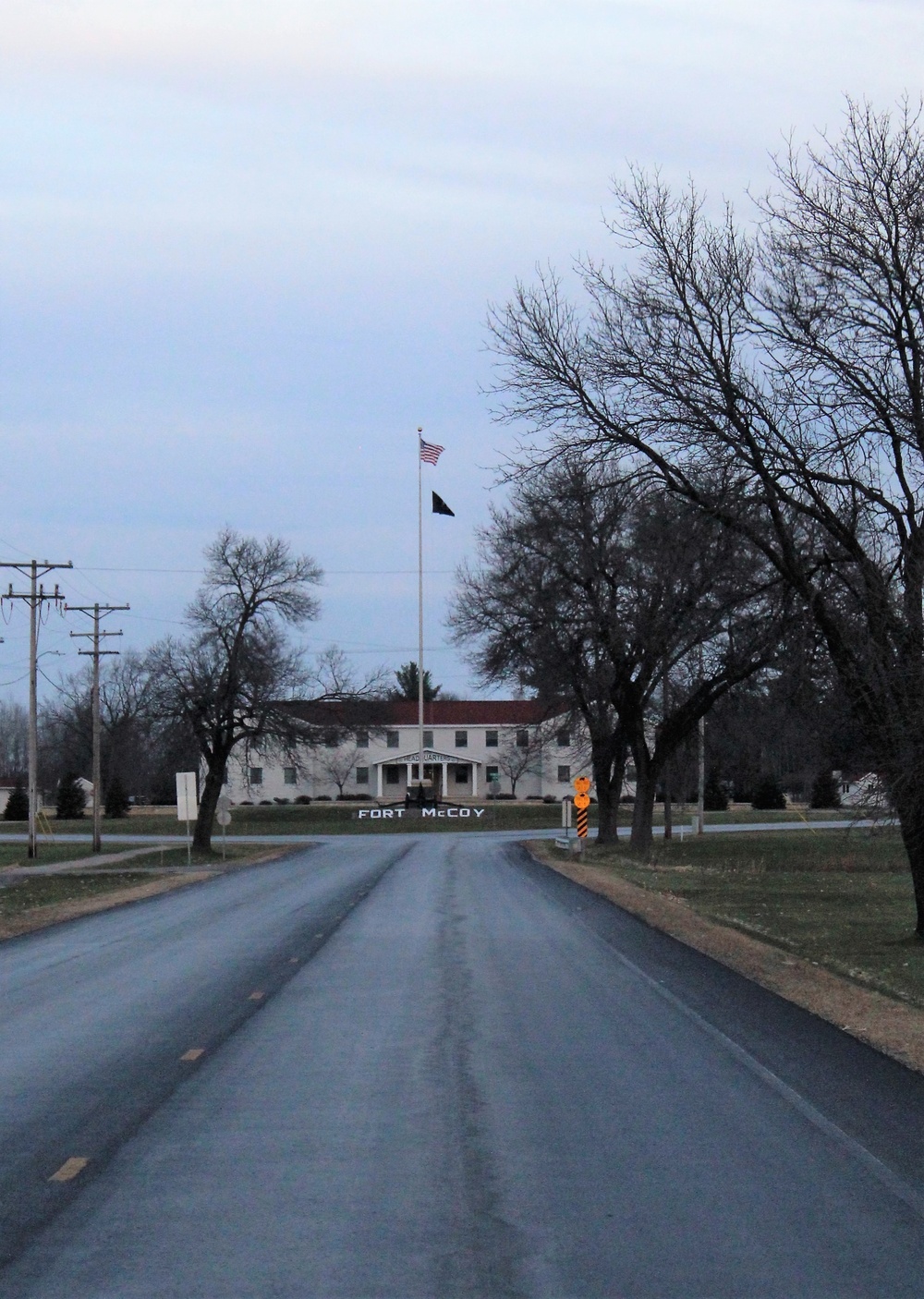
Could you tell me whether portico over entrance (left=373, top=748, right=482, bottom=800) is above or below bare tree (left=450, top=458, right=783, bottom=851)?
below

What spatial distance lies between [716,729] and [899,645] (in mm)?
33927

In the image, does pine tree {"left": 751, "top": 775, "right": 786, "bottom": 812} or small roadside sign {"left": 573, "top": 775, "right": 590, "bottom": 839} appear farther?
pine tree {"left": 751, "top": 775, "right": 786, "bottom": 812}

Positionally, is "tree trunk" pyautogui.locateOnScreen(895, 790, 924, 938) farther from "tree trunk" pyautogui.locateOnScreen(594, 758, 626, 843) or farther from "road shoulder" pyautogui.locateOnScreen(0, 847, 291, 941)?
"tree trunk" pyautogui.locateOnScreen(594, 758, 626, 843)

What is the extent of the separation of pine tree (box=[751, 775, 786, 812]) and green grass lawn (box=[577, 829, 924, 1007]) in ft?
124

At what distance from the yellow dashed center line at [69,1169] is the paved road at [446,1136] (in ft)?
0.12

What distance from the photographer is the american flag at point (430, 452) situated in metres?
59.2

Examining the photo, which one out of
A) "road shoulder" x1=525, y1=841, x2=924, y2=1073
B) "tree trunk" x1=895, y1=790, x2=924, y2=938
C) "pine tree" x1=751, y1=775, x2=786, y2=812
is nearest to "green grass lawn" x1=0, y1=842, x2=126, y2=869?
"road shoulder" x1=525, y1=841, x2=924, y2=1073

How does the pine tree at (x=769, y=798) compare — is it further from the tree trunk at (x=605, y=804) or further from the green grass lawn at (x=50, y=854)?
the green grass lawn at (x=50, y=854)

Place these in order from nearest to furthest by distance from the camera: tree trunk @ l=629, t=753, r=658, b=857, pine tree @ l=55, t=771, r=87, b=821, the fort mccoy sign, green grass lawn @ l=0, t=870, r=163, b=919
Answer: green grass lawn @ l=0, t=870, r=163, b=919
tree trunk @ l=629, t=753, r=658, b=857
the fort mccoy sign
pine tree @ l=55, t=771, r=87, b=821

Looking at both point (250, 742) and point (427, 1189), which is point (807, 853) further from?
point (427, 1189)

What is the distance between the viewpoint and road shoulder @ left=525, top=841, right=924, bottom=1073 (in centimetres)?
1105

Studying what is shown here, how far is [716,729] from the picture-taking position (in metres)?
50.3

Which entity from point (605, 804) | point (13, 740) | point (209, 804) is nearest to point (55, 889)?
point (209, 804)

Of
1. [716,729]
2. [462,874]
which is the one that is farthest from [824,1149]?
[716,729]
